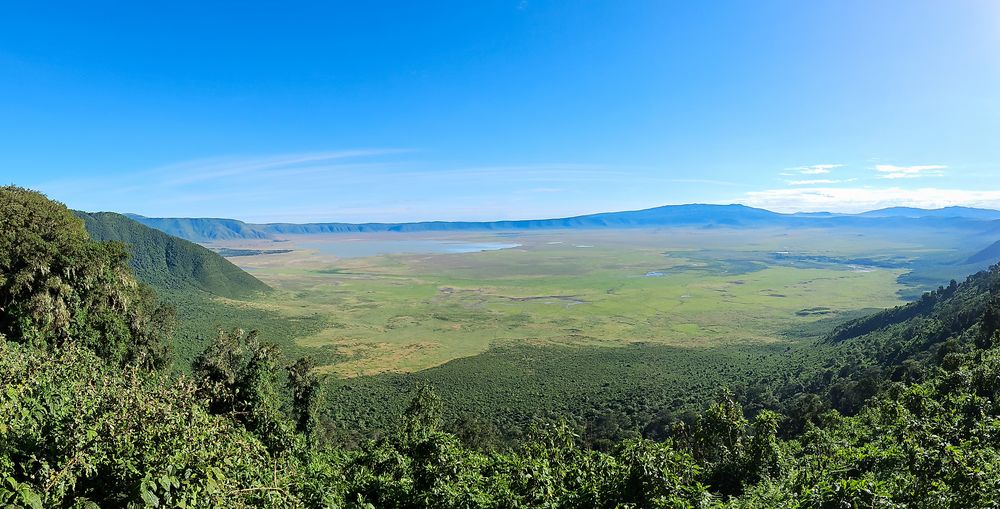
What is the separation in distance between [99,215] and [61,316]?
119 metres

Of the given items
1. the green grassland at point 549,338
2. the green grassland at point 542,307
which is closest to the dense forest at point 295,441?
the green grassland at point 549,338

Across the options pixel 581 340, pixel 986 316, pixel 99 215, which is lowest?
pixel 581 340

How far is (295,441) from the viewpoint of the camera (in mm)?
20547

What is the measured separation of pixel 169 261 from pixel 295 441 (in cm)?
11740

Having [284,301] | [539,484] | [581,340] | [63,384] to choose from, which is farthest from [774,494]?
[284,301]

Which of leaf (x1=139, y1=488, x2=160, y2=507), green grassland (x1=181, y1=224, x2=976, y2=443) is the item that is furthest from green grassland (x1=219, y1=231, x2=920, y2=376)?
leaf (x1=139, y1=488, x2=160, y2=507)

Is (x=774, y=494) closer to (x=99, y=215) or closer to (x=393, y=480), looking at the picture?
(x=393, y=480)

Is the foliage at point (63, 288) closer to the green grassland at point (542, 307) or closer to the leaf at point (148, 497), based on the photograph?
the leaf at point (148, 497)

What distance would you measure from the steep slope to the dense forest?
88645 mm

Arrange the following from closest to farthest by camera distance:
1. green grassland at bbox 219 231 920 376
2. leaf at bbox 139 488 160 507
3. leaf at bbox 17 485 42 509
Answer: leaf at bbox 17 485 42 509, leaf at bbox 139 488 160 507, green grassland at bbox 219 231 920 376

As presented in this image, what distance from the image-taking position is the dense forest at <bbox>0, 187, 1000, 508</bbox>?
7.04m

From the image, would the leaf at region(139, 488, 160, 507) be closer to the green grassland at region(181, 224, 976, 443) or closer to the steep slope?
the green grassland at region(181, 224, 976, 443)

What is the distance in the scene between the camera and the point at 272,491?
24.3 feet

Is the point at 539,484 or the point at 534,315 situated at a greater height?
the point at 539,484
